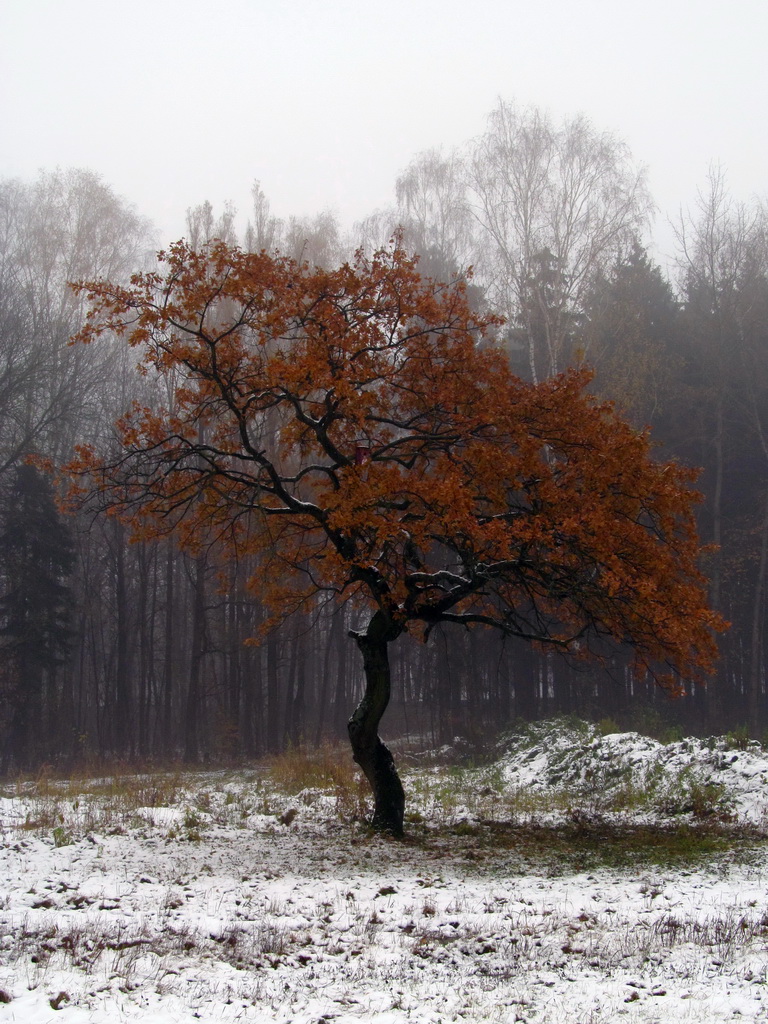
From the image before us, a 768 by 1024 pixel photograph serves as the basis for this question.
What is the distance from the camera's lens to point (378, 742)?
11156 mm

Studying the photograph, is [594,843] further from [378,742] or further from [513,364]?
[513,364]

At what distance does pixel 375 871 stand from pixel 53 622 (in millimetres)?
21943

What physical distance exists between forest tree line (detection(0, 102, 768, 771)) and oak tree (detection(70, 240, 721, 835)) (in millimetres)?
13578

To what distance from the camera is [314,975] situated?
532cm

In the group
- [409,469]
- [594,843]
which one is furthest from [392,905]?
[409,469]

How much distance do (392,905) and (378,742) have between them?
13.3 feet

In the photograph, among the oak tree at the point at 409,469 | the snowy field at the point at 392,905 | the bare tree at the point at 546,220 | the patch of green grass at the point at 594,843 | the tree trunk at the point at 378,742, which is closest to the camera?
the snowy field at the point at 392,905

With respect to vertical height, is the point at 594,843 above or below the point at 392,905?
below

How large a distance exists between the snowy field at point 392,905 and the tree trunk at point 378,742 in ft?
1.38

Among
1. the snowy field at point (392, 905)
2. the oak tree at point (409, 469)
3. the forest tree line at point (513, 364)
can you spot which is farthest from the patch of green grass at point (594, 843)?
the forest tree line at point (513, 364)

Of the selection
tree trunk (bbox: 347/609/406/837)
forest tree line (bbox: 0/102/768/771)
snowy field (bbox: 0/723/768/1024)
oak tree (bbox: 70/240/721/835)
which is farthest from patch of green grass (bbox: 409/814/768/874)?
forest tree line (bbox: 0/102/768/771)

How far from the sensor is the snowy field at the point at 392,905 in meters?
4.87

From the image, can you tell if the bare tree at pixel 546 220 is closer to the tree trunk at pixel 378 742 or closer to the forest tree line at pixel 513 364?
the forest tree line at pixel 513 364

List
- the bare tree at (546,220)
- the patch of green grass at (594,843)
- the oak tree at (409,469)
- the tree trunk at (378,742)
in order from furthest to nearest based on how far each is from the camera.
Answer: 1. the bare tree at (546,220)
2. the tree trunk at (378,742)
3. the oak tree at (409,469)
4. the patch of green grass at (594,843)
